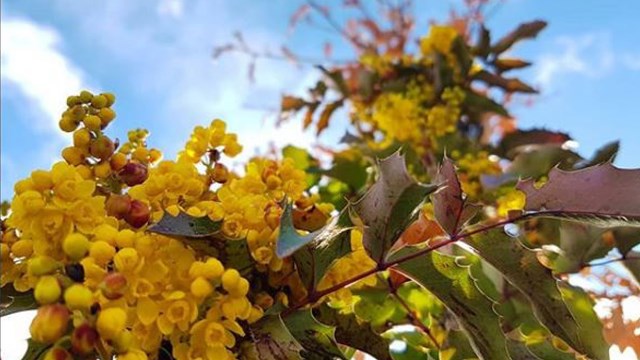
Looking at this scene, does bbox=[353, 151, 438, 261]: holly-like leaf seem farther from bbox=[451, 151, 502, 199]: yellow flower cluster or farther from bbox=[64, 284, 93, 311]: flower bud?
bbox=[451, 151, 502, 199]: yellow flower cluster

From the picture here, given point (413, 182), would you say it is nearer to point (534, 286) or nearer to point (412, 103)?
point (534, 286)

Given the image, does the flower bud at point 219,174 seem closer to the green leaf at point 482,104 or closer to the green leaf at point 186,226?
the green leaf at point 186,226

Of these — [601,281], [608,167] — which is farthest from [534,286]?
[601,281]

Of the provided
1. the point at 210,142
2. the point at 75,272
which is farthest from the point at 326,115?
the point at 75,272

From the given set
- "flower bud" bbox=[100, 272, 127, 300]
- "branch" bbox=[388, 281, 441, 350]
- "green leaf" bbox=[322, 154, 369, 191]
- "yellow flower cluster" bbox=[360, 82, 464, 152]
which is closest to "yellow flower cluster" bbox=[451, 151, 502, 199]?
"yellow flower cluster" bbox=[360, 82, 464, 152]

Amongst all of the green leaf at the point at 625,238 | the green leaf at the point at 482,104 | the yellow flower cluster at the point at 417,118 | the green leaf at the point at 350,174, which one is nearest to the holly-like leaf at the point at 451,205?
the green leaf at the point at 625,238

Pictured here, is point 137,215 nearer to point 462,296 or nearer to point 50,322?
point 50,322
